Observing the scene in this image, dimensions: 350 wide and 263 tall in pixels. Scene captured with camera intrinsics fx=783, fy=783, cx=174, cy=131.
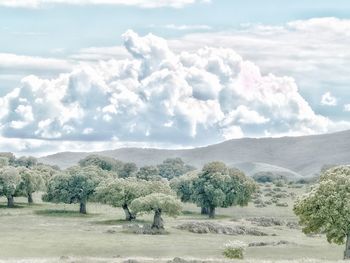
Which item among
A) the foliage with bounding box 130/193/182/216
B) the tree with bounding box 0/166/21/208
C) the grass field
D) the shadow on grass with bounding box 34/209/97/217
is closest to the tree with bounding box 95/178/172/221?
the grass field

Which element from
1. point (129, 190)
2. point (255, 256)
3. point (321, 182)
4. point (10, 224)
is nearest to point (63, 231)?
point (10, 224)

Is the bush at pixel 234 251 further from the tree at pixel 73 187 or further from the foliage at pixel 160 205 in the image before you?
the tree at pixel 73 187

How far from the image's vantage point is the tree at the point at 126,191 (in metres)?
133

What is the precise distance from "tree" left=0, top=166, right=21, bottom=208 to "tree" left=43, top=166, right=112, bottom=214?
6.34 meters

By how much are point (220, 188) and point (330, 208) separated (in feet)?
244

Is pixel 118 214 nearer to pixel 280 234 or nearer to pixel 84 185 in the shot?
pixel 84 185

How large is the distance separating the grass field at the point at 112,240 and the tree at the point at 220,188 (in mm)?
3005

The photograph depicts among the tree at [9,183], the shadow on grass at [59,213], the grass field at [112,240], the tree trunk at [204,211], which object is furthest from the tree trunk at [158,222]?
the tree at [9,183]

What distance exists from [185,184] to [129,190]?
2666cm

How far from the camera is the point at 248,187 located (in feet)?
504

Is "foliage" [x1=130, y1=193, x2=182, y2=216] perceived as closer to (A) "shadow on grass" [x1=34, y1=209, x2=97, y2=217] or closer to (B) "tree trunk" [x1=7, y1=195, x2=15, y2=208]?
(A) "shadow on grass" [x1=34, y1=209, x2=97, y2=217]

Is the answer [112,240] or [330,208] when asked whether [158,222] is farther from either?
[330,208]

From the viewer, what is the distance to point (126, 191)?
13400 centimetres

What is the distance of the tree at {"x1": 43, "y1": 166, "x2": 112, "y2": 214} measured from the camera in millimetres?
149875
